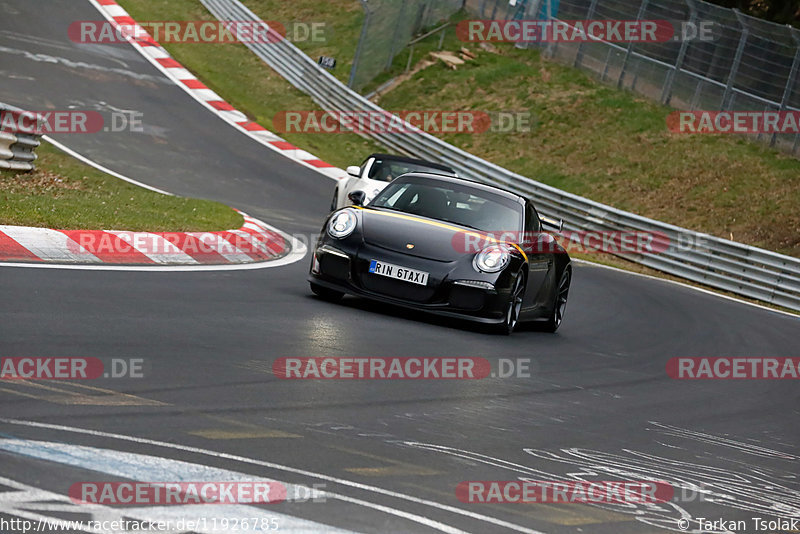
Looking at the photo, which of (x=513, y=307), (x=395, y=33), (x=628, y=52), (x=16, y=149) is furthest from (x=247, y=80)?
(x=513, y=307)

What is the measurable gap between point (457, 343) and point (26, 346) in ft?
12.4

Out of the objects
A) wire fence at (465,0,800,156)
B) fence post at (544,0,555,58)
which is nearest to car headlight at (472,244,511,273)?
wire fence at (465,0,800,156)

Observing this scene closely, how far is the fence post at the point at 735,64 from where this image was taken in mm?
28172

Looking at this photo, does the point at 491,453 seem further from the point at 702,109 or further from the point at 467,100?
the point at 467,100

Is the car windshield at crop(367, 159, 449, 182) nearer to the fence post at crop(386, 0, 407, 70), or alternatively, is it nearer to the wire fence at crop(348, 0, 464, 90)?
the wire fence at crop(348, 0, 464, 90)

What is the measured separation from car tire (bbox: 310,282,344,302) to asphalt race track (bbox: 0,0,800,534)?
4.3 inches

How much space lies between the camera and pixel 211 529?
12.1 ft

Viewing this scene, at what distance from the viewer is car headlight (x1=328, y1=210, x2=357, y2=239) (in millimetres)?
9685

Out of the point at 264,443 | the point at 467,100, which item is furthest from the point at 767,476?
the point at 467,100

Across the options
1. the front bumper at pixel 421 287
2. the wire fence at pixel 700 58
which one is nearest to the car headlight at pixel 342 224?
the front bumper at pixel 421 287

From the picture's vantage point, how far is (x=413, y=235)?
31.7ft

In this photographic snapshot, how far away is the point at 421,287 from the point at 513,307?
3.32ft

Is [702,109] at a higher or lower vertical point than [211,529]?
higher

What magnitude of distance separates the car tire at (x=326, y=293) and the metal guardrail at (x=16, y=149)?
575 centimetres
